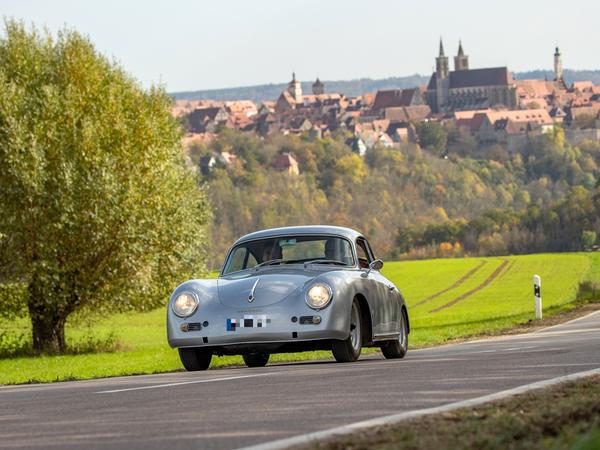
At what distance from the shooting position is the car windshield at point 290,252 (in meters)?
15.5

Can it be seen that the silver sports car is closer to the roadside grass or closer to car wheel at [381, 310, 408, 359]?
car wheel at [381, 310, 408, 359]

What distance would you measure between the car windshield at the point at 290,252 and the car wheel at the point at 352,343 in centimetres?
84

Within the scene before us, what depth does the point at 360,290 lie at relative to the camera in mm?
14781

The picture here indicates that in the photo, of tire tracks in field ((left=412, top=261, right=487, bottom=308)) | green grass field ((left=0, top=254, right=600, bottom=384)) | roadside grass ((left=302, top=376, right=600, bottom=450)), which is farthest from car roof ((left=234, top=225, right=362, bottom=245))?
tire tracks in field ((left=412, top=261, right=487, bottom=308))

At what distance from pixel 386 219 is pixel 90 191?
150128 mm

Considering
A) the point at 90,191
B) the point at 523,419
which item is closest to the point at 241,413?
the point at 523,419

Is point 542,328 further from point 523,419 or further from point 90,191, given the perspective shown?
point 523,419

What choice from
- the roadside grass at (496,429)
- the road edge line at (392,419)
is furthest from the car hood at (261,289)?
the roadside grass at (496,429)

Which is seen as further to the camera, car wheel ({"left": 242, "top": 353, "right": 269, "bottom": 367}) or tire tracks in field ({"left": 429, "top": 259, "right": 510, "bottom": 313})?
tire tracks in field ({"left": 429, "top": 259, "right": 510, "bottom": 313})

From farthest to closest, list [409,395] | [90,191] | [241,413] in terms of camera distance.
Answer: [90,191]
[409,395]
[241,413]

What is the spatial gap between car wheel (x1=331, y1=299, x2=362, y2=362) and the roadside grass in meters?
5.99

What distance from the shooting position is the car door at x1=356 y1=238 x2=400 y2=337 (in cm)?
1527

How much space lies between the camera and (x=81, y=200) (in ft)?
112

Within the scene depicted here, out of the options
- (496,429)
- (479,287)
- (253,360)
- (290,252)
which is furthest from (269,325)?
(479,287)
